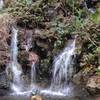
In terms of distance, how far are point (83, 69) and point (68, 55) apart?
3.27 ft

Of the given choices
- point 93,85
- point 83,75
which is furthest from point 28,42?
point 93,85

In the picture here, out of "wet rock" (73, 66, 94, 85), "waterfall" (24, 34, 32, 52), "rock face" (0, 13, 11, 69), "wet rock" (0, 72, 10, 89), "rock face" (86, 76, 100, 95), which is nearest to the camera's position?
"rock face" (86, 76, 100, 95)

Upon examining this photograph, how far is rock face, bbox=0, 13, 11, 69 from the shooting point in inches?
547

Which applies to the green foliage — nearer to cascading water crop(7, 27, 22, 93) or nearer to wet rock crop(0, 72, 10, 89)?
cascading water crop(7, 27, 22, 93)

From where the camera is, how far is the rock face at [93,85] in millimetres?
12445

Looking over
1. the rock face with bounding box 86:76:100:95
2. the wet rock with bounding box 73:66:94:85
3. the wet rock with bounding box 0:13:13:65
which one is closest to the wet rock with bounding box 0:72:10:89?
the wet rock with bounding box 0:13:13:65

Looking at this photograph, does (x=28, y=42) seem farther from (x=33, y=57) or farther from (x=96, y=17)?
(x=96, y=17)

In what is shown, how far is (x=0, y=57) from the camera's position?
44.9 ft

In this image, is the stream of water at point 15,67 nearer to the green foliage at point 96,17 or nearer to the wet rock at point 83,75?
the wet rock at point 83,75

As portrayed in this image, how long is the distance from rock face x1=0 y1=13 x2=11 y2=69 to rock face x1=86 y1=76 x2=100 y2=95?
10.8 feet

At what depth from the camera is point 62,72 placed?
1391cm

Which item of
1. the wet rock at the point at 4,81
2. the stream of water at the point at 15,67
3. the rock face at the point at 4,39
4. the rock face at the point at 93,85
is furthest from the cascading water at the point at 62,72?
the rock face at the point at 4,39

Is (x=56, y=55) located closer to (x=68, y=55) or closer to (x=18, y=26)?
(x=68, y=55)

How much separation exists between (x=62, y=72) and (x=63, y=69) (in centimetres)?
12
